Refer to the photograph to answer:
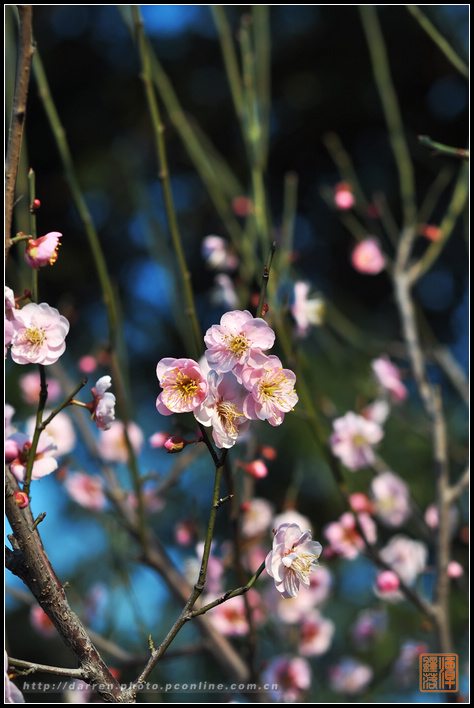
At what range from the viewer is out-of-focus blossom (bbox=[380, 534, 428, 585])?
1348mm

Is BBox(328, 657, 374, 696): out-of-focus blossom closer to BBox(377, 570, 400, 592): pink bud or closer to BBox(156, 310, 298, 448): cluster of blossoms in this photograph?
BBox(377, 570, 400, 592): pink bud

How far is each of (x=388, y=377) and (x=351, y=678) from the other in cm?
96

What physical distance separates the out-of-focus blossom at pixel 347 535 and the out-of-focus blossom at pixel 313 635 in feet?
1.28

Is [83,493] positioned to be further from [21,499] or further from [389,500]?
[21,499]

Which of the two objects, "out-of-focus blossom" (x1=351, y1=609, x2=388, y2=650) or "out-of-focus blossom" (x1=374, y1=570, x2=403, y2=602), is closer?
"out-of-focus blossom" (x1=374, y1=570, x2=403, y2=602)

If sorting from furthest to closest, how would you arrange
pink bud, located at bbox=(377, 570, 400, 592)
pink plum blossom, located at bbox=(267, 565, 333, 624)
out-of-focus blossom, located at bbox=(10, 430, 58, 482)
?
1. pink plum blossom, located at bbox=(267, 565, 333, 624)
2. pink bud, located at bbox=(377, 570, 400, 592)
3. out-of-focus blossom, located at bbox=(10, 430, 58, 482)

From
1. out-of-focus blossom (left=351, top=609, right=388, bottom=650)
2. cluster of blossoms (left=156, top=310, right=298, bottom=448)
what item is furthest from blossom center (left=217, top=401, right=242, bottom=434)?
out-of-focus blossom (left=351, top=609, right=388, bottom=650)

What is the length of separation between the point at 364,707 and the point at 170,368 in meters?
1.15

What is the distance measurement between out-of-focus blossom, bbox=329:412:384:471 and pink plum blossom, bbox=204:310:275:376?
73cm

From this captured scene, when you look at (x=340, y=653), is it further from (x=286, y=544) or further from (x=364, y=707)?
(x=286, y=544)

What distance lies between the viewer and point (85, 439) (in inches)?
47.3

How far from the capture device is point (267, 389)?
51 cm

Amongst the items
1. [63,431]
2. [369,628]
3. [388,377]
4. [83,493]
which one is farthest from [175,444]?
[369,628]

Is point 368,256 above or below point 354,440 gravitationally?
above
